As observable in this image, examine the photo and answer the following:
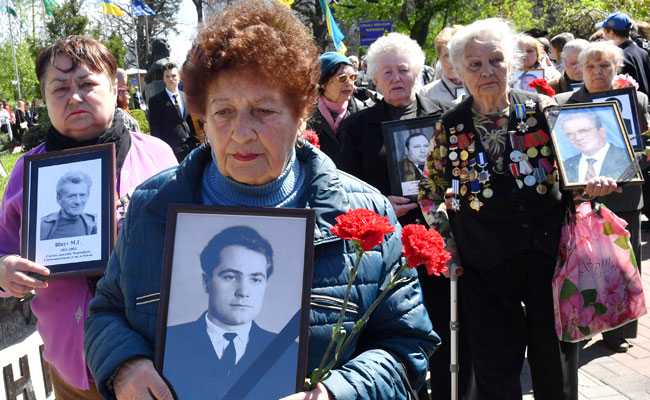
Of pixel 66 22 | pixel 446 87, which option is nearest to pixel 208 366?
pixel 446 87

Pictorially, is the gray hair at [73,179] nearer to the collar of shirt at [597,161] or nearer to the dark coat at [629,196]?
the collar of shirt at [597,161]

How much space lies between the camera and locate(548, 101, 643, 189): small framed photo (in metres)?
3.64

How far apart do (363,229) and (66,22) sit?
40.9 metres

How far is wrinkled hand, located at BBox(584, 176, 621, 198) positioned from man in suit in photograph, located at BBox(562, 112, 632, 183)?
0.03 meters

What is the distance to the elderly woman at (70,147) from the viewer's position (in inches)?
110

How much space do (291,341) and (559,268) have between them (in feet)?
7.58

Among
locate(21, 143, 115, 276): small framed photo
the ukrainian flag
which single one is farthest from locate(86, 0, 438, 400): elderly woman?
the ukrainian flag

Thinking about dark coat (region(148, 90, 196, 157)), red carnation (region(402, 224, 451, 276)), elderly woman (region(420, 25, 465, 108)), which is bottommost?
red carnation (region(402, 224, 451, 276))

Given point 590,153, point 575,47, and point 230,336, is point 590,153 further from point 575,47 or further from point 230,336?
point 575,47

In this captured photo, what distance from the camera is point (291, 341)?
1.75m

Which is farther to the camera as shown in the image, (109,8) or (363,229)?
(109,8)

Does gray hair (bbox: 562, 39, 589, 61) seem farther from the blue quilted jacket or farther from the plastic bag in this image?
the blue quilted jacket

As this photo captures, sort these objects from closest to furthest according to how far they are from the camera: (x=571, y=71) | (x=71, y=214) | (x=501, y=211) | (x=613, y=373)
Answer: (x=71, y=214)
(x=501, y=211)
(x=613, y=373)
(x=571, y=71)

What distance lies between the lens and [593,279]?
3.72 m
